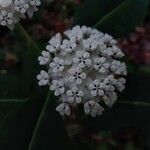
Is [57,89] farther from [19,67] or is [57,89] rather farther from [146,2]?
[19,67]

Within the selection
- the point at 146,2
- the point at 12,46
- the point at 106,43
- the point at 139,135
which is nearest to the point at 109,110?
the point at 106,43

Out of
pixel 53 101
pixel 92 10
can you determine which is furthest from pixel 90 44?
pixel 92 10

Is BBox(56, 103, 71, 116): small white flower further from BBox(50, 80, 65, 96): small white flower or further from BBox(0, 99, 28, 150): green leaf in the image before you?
BBox(0, 99, 28, 150): green leaf

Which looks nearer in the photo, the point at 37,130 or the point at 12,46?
the point at 37,130

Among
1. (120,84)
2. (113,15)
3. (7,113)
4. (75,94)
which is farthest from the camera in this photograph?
(113,15)

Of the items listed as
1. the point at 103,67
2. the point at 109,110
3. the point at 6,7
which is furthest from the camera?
the point at 109,110

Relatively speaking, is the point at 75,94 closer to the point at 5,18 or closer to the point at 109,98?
the point at 109,98
